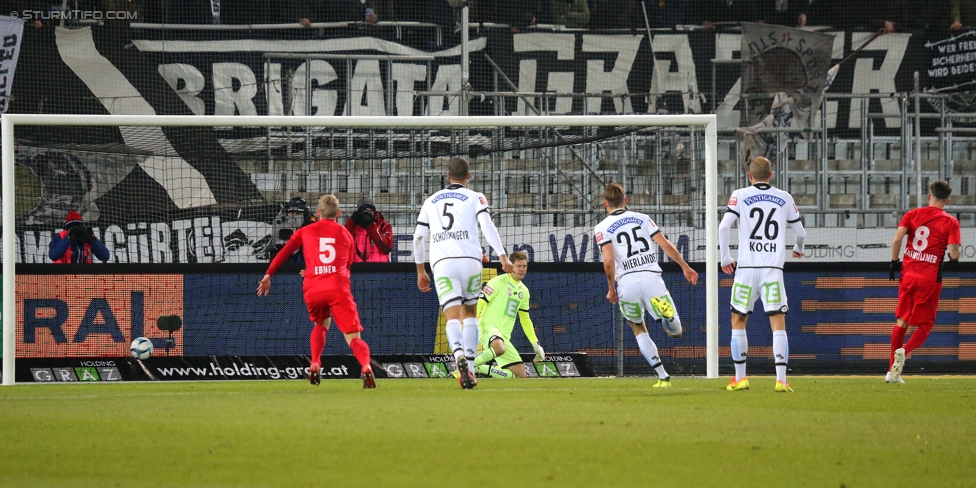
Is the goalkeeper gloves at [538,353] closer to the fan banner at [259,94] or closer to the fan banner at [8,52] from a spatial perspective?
the fan banner at [259,94]

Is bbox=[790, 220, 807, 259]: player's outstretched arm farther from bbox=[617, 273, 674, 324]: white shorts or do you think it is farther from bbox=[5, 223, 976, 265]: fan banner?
bbox=[5, 223, 976, 265]: fan banner

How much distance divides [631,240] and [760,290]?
133 cm

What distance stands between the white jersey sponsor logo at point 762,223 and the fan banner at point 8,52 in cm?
1494

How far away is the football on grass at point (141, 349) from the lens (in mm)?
13484

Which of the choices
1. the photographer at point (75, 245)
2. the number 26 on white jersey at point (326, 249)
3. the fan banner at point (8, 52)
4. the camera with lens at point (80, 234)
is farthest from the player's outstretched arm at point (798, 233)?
the fan banner at point (8, 52)

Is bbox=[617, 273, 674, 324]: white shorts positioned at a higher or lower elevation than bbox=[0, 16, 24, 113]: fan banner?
lower

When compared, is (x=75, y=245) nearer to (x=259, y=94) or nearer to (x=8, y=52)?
(x=259, y=94)

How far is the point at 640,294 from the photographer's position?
34.4 feet

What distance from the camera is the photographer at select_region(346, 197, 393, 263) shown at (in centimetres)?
1493

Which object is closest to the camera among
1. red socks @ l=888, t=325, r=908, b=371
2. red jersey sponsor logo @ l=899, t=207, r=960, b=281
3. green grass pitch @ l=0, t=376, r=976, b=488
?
green grass pitch @ l=0, t=376, r=976, b=488

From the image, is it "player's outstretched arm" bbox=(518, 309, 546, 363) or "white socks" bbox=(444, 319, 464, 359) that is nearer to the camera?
"white socks" bbox=(444, 319, 464, 359)

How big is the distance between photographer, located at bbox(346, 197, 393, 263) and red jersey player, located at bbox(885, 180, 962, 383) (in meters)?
6.65

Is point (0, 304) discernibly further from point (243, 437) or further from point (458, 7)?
point (458, 7)

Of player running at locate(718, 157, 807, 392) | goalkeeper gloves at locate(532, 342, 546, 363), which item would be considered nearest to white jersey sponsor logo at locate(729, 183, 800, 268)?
player running at locate(718, 157, 807, 392)
